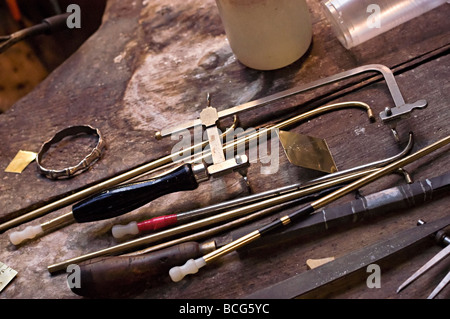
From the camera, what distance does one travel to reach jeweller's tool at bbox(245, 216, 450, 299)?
73cm

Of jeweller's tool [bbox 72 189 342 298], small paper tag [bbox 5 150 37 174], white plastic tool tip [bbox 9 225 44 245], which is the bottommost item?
jeweller's tool [bbox 72 189 342 298]

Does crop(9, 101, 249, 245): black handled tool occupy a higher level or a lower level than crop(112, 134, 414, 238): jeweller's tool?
higher

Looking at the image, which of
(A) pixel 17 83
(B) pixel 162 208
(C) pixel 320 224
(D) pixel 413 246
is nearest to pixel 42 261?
(B) pixel 162 208

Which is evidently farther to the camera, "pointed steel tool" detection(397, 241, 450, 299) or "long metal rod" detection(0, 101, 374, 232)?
"long metal rod" detection(0, 101, 374, 232)

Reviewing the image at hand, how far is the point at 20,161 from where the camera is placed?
105cm


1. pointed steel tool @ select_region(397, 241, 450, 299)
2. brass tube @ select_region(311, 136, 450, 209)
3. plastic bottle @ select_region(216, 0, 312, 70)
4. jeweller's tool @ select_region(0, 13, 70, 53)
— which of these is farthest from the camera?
jeweller's tool @ select_region(0, 13, 70, 53)

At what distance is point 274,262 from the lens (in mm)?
803

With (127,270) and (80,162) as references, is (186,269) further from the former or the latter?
(80,162)

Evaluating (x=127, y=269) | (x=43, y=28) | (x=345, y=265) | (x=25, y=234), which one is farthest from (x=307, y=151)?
(x=43, y=28)

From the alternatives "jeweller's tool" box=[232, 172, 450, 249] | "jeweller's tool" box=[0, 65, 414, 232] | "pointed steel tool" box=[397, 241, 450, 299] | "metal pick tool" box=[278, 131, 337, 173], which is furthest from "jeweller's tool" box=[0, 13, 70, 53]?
"pointed steel tool" box=[397, 241, 450, 299]

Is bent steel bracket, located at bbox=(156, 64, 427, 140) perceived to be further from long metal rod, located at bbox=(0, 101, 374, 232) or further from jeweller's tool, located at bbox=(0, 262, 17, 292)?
jeweller's tool, located at bbox=(0, 262, 17, 292)

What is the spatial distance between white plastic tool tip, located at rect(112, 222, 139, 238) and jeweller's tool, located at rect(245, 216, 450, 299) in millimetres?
228

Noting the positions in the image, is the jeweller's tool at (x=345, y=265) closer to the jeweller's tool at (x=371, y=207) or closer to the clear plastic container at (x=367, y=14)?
the jeweller's tool at (x=371, y=207)

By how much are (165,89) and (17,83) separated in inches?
28.2
